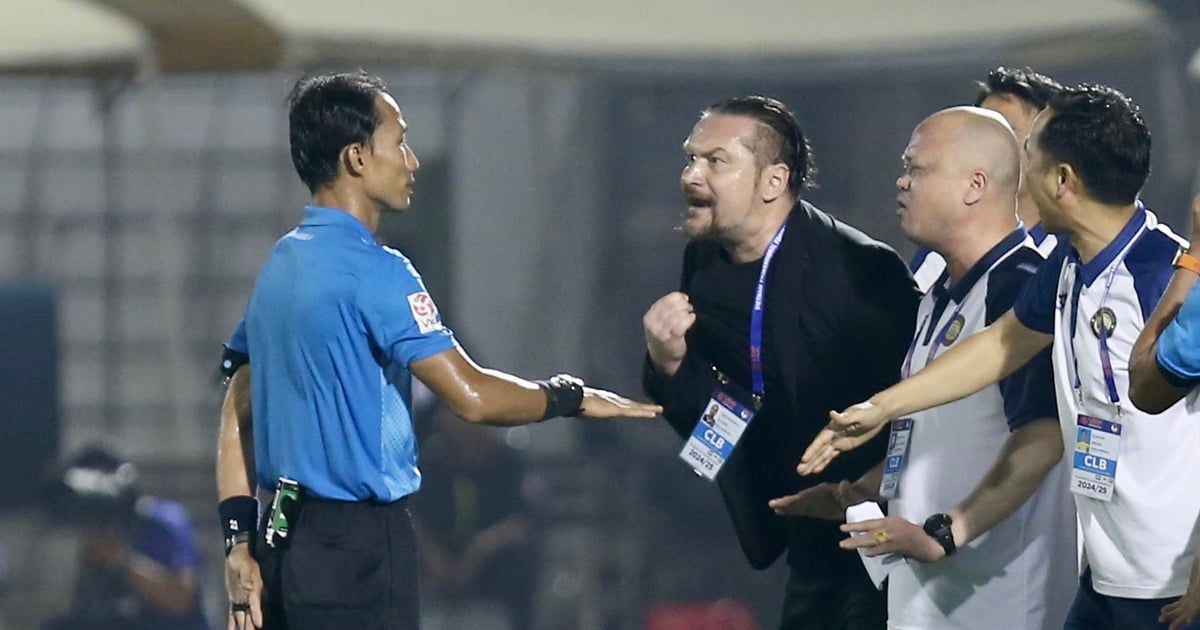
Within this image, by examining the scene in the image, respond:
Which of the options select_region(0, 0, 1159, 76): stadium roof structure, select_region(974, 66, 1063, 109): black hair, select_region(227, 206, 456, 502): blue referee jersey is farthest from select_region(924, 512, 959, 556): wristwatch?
select_region(0, 0, 1159, 76): stadium roof structure

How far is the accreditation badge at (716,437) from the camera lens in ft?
8.19

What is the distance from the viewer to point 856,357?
8.29 ft

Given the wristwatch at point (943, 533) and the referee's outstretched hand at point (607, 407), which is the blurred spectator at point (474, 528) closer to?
the referee's outstretched hand at point (607, 407)

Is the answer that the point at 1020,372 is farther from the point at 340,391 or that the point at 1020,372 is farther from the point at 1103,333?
the point at 340,391

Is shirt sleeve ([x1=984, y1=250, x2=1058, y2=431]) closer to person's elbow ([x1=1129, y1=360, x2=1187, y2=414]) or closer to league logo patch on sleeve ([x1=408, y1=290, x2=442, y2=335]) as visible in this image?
person's elbow ([x1=1129, y1=360, x2=1187, y2=414])

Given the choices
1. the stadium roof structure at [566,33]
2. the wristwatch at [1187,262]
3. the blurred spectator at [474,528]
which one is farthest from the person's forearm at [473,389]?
the stadium roof structure at [566,33]

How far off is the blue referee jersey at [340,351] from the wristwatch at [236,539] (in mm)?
108

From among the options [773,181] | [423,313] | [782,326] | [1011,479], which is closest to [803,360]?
[782,326]

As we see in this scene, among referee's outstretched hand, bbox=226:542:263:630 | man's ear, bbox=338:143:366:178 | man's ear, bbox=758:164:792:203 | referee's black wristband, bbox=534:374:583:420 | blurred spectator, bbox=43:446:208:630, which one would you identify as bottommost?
blurred spectator, bbox=43:446:208:630

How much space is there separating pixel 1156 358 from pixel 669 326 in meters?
0.87

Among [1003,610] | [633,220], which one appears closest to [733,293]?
[1003,610]

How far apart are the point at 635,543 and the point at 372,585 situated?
10.5 feet

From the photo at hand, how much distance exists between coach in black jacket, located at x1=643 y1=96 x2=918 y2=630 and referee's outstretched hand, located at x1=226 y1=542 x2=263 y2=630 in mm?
745

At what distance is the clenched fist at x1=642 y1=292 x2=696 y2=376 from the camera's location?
251 centimetres
